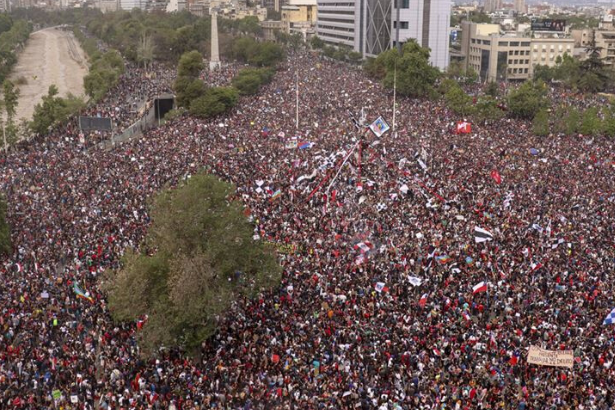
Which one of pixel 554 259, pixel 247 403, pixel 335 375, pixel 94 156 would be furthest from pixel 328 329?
pixel 94 156

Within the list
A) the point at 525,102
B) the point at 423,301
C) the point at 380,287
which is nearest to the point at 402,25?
the point at 525,102

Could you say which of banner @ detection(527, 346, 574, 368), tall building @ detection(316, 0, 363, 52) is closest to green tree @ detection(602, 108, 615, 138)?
banner @ detection(527, 346, 574, 368)

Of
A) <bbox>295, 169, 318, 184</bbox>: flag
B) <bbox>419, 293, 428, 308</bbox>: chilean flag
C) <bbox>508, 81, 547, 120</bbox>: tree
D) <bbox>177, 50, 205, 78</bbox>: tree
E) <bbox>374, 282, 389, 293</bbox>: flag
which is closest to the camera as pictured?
<bbox>419, 293, 428, 308</bbox>: chilean flag

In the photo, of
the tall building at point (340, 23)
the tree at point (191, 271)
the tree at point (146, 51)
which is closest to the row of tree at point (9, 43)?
the tree at point (146, 51)

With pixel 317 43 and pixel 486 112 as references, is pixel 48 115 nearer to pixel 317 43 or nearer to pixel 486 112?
pixel 486 112

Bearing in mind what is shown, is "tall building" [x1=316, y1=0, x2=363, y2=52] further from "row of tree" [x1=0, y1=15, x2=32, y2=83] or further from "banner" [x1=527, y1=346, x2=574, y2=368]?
"banner" [x1=527, y1=346, x2=574, y2=368]

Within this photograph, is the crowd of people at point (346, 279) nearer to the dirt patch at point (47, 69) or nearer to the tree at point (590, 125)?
the tree at point (590, 125)
